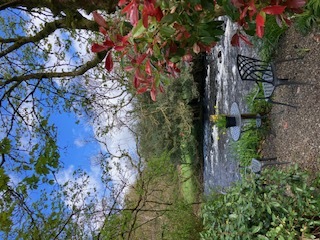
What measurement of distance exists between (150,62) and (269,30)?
11.8ft

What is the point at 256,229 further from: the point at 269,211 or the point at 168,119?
the point at 168,119

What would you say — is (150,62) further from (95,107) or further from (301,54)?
(95,107)

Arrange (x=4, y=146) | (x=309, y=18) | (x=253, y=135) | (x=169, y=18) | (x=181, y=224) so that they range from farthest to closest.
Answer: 1. (x=181, y=224)
2. (x=253, y=135)
3. (x=309, y=18)
4. (x=4, y=146)
5. (x=169, y=18)

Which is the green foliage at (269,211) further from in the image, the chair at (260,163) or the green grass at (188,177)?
the green grass at (188,177)

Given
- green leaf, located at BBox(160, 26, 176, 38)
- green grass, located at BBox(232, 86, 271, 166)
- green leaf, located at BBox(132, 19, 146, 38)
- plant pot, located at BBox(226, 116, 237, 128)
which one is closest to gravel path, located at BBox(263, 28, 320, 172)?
green grass, located at BBox(232, 86, 271, 166)

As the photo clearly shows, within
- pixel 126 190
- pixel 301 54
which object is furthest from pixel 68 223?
pixel 301 54

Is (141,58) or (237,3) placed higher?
(237,3)

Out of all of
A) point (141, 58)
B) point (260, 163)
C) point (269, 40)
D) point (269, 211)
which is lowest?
point (269, 211)

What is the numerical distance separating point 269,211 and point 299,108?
5.98ft

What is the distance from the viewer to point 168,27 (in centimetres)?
201

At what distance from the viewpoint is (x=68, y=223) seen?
5.52 metres

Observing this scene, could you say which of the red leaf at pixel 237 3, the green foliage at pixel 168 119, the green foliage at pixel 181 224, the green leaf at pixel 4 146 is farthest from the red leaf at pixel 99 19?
the green foliage at pixel 168 119

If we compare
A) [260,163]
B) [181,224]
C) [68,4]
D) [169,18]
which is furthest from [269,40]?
[169,18]

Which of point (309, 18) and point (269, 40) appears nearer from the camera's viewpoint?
point (309, 18)
